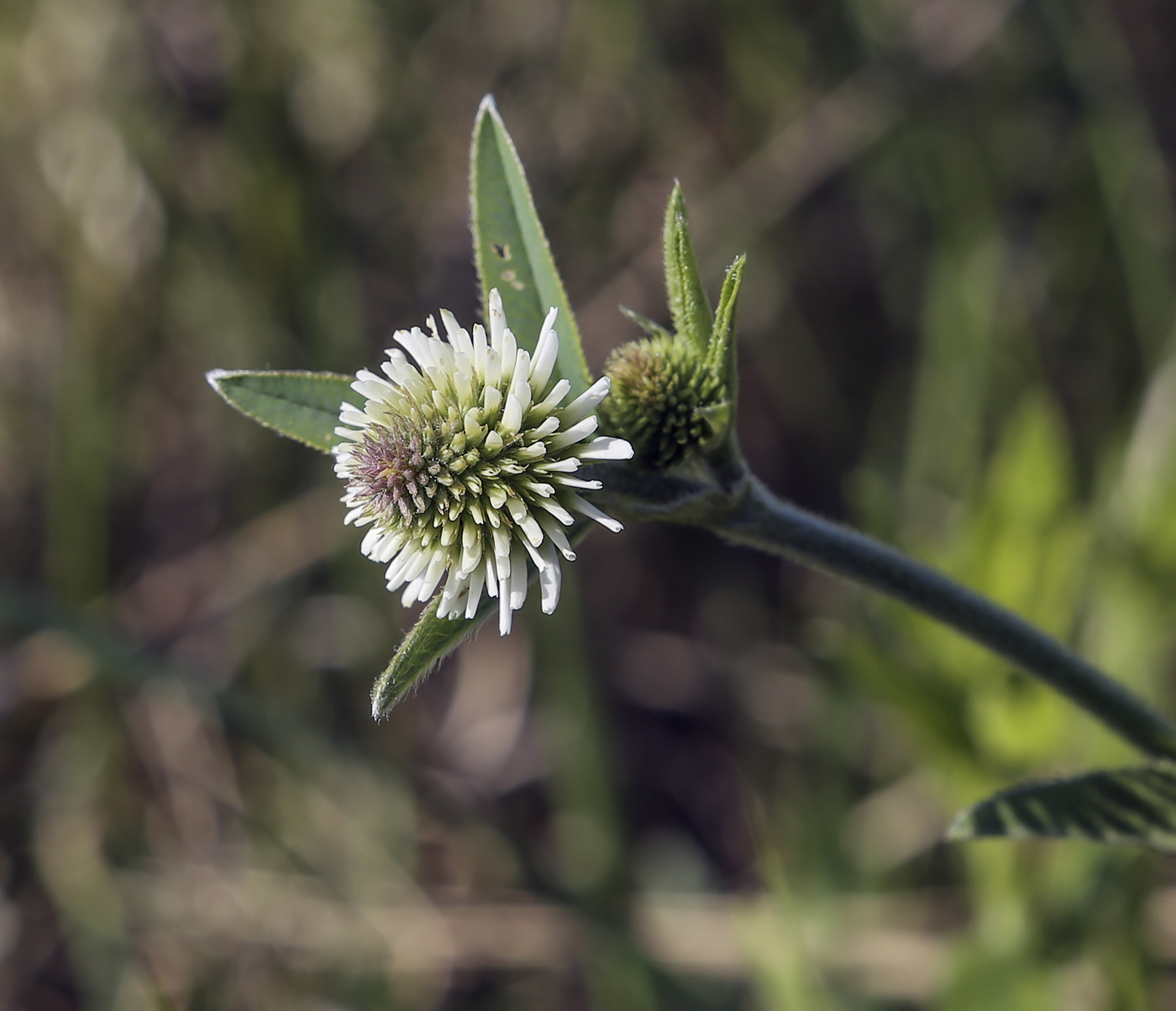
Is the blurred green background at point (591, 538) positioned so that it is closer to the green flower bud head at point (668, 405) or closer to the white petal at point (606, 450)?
the green flower bud head at point (668, 405)

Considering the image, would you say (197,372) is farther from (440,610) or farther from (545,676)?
(440,610)

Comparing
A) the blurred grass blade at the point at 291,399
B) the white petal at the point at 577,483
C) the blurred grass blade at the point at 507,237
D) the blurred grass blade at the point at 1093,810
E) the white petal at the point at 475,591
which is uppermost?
the blurred grass blade at the point at 507,237

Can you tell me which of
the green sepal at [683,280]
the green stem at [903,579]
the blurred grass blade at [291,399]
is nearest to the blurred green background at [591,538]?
the green stem at [903,579]

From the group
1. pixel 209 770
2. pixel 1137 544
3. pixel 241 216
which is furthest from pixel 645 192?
pixel 209 770

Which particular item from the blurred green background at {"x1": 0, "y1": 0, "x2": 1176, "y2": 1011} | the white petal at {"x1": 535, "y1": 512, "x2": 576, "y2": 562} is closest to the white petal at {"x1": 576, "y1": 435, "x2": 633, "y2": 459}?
the white petal at {"x1": 535, "y1": 512, "x2": 576, "y2": 562}

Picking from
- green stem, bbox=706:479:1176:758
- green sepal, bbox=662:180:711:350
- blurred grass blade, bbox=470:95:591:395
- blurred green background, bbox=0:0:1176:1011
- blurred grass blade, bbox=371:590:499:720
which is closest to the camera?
blurred grass blade, bbox=371:590:499:720

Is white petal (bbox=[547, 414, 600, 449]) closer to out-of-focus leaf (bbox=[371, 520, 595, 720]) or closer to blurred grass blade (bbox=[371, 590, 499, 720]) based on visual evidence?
out-of-focus leaf (bbox=[371, 520, 595, 720])

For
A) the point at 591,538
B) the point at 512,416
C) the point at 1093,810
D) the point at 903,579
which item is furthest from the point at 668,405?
the point at 591,538
